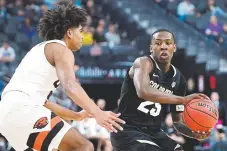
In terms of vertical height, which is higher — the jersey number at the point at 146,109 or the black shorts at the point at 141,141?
the jersey number at the point at 146,109

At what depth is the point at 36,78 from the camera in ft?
16.3

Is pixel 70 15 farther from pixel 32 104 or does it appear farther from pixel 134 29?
pixel 134 29

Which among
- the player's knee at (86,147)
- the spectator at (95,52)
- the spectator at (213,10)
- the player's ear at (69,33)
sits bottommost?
the spectator at (95,52)

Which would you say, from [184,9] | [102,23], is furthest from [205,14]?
[102,23]

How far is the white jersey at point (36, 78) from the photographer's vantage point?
4.95m

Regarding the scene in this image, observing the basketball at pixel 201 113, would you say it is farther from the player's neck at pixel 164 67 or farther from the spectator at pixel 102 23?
the spectator at pixel 102 23

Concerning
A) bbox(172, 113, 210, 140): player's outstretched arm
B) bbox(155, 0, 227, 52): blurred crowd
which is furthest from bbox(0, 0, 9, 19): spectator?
bbox(172, 113, 210, 140): player's outstretched arm

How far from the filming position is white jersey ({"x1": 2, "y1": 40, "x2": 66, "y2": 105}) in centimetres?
495

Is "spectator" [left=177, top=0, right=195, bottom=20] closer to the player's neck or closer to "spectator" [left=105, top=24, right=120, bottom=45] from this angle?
"spectator" [left=105, top=24, right=120, bottom=45]

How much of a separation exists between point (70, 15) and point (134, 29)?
10193 millimetres

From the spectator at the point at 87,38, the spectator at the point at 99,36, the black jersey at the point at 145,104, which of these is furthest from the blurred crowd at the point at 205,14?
the black jersey at the point at 145,104

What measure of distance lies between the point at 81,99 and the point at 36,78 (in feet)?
1.81

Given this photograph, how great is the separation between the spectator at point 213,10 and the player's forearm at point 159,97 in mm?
9530

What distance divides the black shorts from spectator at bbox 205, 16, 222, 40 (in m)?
8.38
